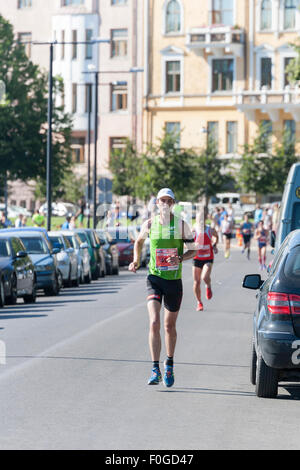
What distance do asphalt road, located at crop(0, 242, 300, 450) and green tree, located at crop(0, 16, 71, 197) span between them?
38698 millimetres

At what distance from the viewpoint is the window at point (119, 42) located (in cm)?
9431

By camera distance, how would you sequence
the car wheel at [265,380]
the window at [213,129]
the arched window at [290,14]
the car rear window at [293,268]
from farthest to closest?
the window at [213,129], the arched window at [290,14], the car wheel at [265,380], the car rear window at [293,268]

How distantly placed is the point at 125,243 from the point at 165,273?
33.6m

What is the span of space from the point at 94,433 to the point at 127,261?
36.6 metres

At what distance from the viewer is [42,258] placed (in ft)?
95.3

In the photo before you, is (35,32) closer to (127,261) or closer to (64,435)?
(127,261)

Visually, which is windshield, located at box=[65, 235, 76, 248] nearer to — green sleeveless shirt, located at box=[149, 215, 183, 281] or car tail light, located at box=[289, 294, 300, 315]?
green sleeveless shirt, located at box=[149, 215, 183, 281]

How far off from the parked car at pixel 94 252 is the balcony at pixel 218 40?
4730 cm

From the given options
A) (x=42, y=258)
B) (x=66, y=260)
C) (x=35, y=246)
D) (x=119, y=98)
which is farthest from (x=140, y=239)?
(x=119, y=98)

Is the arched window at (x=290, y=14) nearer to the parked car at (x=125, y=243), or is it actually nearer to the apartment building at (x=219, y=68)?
the apartment building at (x=219, y=68)

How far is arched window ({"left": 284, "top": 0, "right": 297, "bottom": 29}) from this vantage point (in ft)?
279

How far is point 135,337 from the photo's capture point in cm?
1753

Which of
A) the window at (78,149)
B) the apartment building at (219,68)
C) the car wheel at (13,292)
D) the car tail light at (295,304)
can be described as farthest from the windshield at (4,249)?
the window at (78,149)

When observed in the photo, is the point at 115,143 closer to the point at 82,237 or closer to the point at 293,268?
the point at 82,237
